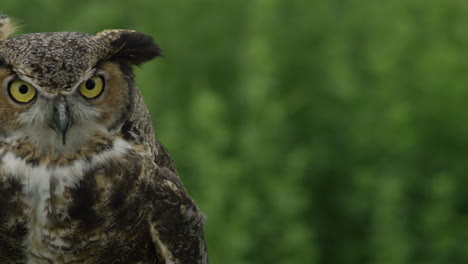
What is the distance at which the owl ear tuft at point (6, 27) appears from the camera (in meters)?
2.35

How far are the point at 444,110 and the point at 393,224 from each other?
3.17 feet

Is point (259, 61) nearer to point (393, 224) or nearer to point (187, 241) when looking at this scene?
point (393, 224)

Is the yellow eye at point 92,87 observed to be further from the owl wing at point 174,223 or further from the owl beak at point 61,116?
the owl wing at point 174,223

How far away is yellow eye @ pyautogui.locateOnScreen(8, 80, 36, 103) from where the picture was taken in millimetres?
2180

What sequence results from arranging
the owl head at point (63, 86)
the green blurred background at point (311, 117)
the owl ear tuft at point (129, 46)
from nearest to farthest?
the owl head at point (63, 86)
the owl ear tuft at point (129, 46)
the green blurred background at point (311, 117)

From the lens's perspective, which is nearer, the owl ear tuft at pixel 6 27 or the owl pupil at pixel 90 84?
the owl pupil at pixel 90 84

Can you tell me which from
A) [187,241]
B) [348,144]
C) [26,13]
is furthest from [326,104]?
[187,241]

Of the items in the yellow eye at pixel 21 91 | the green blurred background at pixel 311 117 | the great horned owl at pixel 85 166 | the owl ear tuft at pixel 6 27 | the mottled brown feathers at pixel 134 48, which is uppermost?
the owl ear tuft at pixel 6 27

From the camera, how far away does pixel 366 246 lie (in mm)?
4918

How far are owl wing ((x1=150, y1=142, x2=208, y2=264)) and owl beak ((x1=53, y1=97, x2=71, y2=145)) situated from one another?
34cm

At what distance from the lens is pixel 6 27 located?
238 centimetres

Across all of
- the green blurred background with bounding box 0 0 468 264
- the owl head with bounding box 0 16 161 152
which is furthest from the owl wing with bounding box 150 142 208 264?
the green blurred background with bounding box 0 0 468 264

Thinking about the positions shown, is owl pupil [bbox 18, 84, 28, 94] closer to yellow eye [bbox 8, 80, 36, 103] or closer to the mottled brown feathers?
yellow eye [bbox 8, 80, 36, 103]

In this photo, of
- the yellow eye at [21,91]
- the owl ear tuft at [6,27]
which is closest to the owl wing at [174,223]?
the yellow eye at [21,91]
